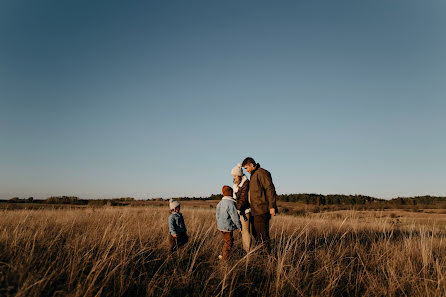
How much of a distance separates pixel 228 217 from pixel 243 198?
0.62 m

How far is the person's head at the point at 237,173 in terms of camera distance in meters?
6.05

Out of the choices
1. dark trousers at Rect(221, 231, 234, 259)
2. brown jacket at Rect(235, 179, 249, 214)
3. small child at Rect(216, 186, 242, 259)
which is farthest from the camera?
brown jacket at Rect(235, 179, 249, 214)

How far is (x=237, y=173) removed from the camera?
605cm

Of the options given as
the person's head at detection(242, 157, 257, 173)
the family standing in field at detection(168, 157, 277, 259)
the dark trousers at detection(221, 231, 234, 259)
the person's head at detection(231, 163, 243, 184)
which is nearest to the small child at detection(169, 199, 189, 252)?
the family standing in field at detection(168, 157, 277, 259)

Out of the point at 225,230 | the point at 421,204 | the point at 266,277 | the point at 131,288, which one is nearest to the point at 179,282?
the point at 131,288

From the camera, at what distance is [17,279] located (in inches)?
97.3

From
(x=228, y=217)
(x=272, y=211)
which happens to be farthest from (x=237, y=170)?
(x=272, y=211)

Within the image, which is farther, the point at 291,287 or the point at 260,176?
the point at 260,176

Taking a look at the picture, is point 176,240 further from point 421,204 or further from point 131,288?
point 421,204

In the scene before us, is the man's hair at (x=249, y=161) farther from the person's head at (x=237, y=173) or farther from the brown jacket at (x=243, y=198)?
the brown jacket at (x=243, y=198)

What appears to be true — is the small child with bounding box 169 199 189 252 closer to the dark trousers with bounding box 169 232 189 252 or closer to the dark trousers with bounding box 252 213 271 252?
the dark trousers with bounding box 169 232 189 252

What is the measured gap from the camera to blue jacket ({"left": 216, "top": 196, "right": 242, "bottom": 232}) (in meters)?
5.35

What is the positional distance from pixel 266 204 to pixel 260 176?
603mm

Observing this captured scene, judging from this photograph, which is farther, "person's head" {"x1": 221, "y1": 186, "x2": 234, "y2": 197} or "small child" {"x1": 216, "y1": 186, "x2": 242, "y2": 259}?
"person's head" {"x1": 221, "y1": 186, "x2": 234, "y2": 197}
